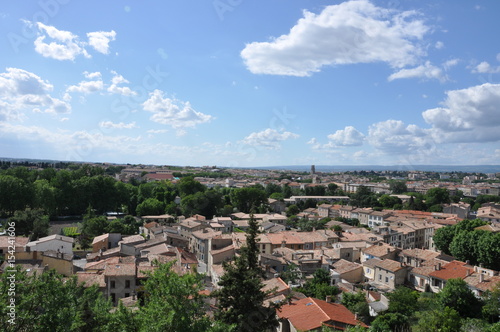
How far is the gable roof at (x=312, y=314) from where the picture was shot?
575 inches

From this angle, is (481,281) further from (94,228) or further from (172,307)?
(94,228)

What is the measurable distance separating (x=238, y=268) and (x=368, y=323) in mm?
9052

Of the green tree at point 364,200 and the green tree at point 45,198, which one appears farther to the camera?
the green tree at point 364,200

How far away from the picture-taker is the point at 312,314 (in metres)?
15.4

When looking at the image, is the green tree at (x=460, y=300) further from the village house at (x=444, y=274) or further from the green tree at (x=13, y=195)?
the green tree at (x=13, y=195)

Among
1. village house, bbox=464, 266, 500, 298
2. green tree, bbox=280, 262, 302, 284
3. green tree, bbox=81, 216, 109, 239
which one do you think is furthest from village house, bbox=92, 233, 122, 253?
village house, bbox=464, 266, 500, 298

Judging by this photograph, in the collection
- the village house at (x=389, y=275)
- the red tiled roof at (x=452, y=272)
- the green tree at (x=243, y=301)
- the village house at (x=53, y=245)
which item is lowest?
the village house at (x=389, y=275)

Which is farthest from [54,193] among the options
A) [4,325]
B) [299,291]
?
[4,325]

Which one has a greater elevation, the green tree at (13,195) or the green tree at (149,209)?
the green tree at (13,195)

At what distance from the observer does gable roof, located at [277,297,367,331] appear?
14.6 meters

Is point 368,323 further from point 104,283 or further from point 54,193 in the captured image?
point 54,193

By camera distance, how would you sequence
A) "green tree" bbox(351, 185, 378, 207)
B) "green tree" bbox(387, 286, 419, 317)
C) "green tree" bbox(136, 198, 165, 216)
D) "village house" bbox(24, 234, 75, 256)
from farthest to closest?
"green tree" bbox(351, 185, 378, 207), "green tree" bbox(136, 198, 165, 216), "village house" bbox(24, 234, 75, 256), "green tree" bbox(387, 286, 419, 317)

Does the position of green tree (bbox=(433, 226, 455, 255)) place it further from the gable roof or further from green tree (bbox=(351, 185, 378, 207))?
green tree (bbox=(351, 185, 378, 207))

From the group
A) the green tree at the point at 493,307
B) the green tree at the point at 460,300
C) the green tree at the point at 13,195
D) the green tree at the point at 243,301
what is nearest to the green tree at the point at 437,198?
the green tree at the point at 460,300
